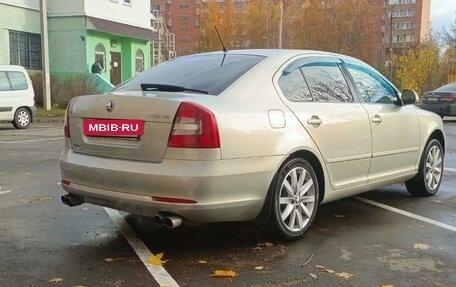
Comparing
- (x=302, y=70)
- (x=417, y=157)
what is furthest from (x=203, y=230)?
(x=417, y=157)

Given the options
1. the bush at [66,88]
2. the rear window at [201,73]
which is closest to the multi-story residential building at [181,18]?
the bush at [66,88]

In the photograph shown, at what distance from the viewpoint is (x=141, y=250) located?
4.42 meters

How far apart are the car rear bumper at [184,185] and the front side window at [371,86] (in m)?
1.71

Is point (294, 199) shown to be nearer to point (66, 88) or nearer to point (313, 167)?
point (313, 167)

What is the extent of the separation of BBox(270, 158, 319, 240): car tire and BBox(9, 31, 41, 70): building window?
22.5 m

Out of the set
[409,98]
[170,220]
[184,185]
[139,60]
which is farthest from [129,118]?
[139,60]

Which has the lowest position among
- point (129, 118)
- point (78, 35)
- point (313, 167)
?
point (313, 167)

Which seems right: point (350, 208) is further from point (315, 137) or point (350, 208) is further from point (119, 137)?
point (119, 137)

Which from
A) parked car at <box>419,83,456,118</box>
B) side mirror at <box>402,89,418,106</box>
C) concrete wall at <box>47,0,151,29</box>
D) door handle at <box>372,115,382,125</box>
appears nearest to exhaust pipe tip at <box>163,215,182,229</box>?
door handle at <box>372,115,382,125</box>

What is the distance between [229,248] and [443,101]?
17881 millimetres

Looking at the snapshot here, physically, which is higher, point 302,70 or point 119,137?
point 302,70

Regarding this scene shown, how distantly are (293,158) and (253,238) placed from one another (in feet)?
2.57

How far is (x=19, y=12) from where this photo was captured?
24484 millimetres

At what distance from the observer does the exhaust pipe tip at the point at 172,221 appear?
13.2 ft
